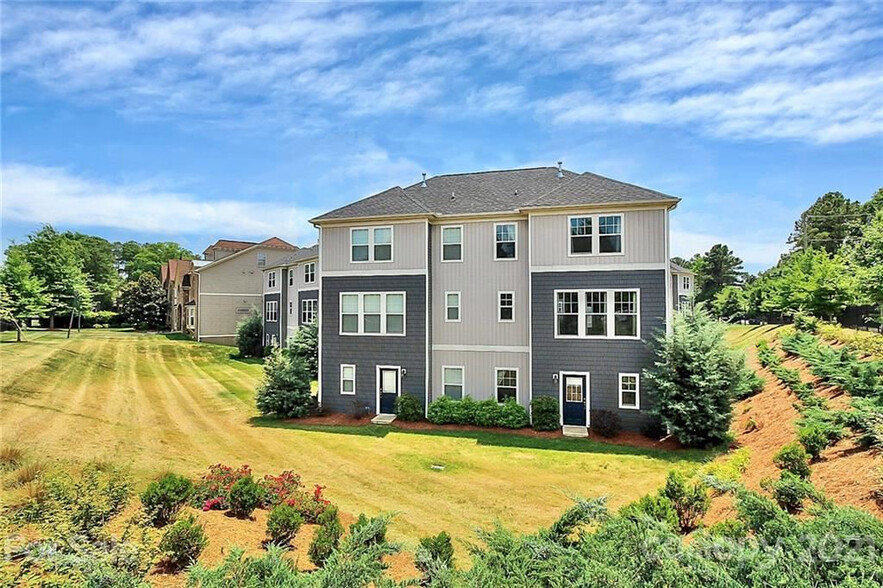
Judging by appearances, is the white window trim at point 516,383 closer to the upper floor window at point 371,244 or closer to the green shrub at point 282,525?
the upper floor window at point 371,244

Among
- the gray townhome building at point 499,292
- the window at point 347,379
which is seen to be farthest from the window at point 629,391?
the window at point 347,379

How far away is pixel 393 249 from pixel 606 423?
982 centimetres

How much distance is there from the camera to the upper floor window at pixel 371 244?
1719cm

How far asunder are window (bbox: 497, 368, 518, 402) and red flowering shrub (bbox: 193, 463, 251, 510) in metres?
9.81

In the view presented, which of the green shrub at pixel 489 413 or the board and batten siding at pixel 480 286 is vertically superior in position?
the board and batten siding at pixel 480 286

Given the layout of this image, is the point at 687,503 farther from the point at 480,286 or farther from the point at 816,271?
the point at 816,271

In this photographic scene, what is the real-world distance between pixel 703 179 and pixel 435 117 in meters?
11.1

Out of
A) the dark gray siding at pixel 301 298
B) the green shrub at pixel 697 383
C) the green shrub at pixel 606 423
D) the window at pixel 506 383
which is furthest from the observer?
the dark gray siding at pixel 301 298

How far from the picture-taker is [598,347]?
14836mm

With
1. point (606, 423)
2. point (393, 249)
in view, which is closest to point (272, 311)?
point (393, 249)

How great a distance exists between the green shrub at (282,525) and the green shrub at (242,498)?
1.07 meters

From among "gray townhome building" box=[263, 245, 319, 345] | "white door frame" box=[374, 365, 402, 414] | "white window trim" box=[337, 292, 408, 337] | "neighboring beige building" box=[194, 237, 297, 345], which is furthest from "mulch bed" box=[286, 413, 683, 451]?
"neighboring beige building" box=[194, 237, 297, 345]

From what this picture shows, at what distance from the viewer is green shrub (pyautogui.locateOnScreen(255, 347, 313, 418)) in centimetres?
1725

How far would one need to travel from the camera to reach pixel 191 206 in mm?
24344
